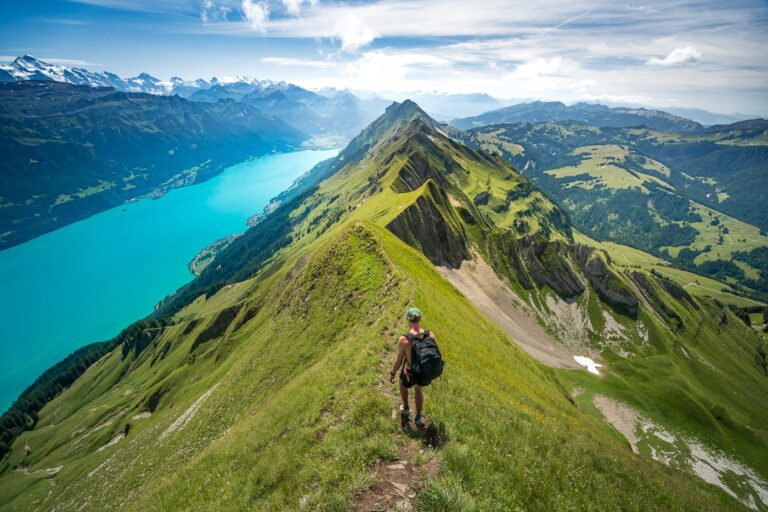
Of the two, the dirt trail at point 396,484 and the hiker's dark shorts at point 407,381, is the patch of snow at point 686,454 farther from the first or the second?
the hiker's dark shorts at point 407,381

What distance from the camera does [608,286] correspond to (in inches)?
5133

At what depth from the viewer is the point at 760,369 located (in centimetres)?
15538

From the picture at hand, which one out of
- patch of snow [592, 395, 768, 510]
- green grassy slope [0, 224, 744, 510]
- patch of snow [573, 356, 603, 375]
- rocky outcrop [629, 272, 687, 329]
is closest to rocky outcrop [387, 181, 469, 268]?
patch of snow [573, 356, 603, 375]

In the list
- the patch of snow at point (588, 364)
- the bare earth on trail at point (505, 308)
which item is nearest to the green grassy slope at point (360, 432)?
the bare earth on trail at point (505, 308)

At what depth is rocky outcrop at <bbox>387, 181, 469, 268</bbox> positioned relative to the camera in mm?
93125

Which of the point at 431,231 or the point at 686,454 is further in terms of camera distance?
the point at 431,231

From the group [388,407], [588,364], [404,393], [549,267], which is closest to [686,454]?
[588,364]

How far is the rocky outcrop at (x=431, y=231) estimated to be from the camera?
306 ft

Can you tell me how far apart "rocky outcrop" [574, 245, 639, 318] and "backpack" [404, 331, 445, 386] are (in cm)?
14296

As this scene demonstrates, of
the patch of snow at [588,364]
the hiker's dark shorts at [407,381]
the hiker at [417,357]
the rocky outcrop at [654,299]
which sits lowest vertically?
the rocky outcrop at [654,299]

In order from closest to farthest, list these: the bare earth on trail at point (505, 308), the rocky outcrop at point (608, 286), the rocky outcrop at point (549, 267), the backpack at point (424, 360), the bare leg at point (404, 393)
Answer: the backpack at point (424, 360) < the bare leg at point (404, 393) < the bare earth on trail at point (505, 308) < the rocky outcrop at point (608, 286) < the rocky outcrop at point (549, 267)

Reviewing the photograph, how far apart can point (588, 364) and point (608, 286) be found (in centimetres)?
4035

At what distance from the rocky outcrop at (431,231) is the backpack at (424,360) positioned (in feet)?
257

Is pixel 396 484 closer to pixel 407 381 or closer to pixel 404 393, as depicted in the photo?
pixel 404 393
